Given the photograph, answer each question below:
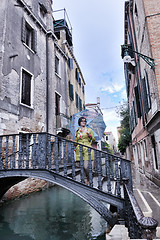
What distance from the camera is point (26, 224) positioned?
4758 millimetres

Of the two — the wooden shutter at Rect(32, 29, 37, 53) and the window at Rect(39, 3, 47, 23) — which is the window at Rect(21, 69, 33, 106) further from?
the window at Rect(39, 3, 47, 23)

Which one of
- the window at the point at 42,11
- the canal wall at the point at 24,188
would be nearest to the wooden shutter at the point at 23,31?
the window at the point at 42,11

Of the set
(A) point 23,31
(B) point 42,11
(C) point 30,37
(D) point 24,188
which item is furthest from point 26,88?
(B) point 42,11

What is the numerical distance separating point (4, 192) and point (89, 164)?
177 inches

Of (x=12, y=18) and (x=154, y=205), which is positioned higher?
(x=12, y=18)

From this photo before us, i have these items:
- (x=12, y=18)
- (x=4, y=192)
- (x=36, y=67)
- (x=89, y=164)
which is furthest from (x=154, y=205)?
(x=12, y=18)

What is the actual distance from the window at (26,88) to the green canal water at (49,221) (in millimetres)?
4554

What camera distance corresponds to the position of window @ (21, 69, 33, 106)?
7.97 m

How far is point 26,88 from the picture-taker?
27.0 feet

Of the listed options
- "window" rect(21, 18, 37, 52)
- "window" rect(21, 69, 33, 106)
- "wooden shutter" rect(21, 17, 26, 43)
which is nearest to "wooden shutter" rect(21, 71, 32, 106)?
"window" rect(21, 69, 33, 106)

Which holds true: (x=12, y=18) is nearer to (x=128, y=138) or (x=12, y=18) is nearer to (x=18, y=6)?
(x=18, y=6)

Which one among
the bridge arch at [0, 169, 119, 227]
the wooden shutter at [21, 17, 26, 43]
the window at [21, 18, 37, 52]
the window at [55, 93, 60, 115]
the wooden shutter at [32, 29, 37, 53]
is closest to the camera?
the bridge arch at [0, 169, 119, 227]

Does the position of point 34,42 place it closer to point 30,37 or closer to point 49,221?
point 30,37

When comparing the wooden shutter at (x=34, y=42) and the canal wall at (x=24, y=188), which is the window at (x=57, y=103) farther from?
the canal wall at (x=24, y=188)
